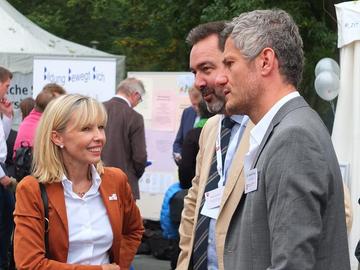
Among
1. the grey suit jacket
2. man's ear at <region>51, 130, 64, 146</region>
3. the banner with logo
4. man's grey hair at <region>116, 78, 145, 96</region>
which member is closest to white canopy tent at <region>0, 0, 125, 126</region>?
the banner with logo

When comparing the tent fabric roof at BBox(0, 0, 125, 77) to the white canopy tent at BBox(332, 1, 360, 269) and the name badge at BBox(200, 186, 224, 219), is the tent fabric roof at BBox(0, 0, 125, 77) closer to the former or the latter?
the white canopy tent at BBox(332, 1, 360, 269)

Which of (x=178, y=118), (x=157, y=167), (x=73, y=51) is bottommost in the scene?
(x=157, y=167)

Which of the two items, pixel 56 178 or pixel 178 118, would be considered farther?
pixel 178 118

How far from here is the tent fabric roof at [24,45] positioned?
504 inches

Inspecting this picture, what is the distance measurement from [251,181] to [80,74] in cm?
862

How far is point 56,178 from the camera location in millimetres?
3408

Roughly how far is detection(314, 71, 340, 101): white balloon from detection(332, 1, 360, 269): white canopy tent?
95cm

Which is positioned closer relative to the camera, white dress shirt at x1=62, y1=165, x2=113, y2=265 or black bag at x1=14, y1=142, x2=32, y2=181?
white dress shirt at x1=62, y1=165, x2=113, y2=265

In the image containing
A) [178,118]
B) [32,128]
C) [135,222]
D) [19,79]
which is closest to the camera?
[135,222]

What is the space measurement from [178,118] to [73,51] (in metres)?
4.11

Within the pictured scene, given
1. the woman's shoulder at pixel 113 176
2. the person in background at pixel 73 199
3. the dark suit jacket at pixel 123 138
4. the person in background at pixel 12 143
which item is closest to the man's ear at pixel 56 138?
the person in background at pixel 73 199

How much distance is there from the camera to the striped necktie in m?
3.37

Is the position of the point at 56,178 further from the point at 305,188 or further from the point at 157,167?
the point at 157,167

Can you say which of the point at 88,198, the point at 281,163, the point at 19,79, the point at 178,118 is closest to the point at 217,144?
the point at 88,198
